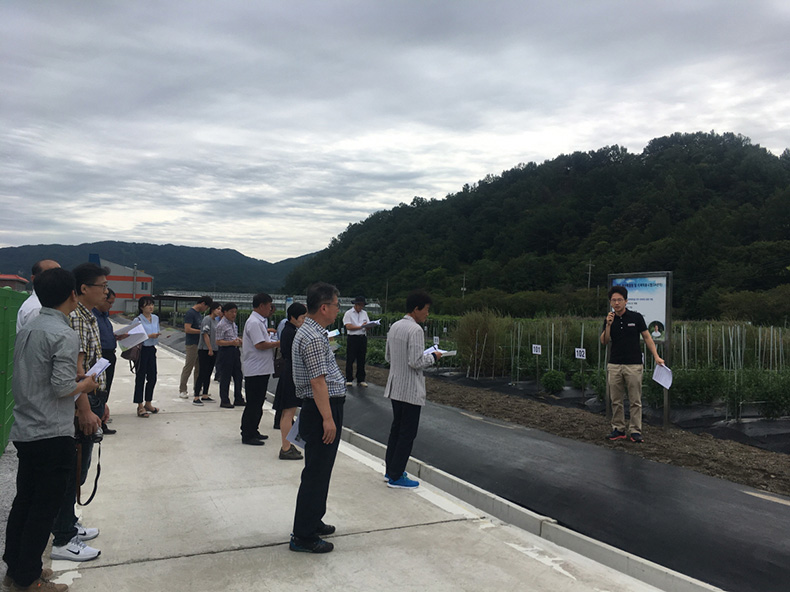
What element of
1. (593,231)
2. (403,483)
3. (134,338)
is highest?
(593,231)

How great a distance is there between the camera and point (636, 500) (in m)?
5.57

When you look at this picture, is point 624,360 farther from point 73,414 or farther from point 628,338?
point 73,414

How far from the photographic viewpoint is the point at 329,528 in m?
4.71

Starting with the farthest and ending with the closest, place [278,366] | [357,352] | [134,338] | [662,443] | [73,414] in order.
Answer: [357,352]
[278,366]
[134,338]
[662,443]
[73,414]

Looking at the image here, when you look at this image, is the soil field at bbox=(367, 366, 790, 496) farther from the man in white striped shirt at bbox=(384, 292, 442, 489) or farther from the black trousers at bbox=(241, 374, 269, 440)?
the black trousers at bbox=(241, 374, 269, 440)

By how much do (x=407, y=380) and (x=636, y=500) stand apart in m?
2.35

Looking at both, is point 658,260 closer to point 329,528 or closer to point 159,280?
point 329,528

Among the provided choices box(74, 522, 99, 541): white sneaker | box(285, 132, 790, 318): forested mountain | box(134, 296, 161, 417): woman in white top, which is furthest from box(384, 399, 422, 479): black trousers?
Answer: box(285, 132, 790, 318): forested mountain

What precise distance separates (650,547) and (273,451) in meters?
4.60

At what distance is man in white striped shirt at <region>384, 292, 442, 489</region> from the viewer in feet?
19.7

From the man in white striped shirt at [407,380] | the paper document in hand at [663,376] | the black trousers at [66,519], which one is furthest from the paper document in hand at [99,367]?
the paper document in hand at [663,376]

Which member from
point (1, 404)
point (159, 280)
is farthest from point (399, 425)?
point (159, 280)

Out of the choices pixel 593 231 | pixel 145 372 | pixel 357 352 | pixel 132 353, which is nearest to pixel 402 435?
pixel 132 353

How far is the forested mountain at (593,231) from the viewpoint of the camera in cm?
6003
